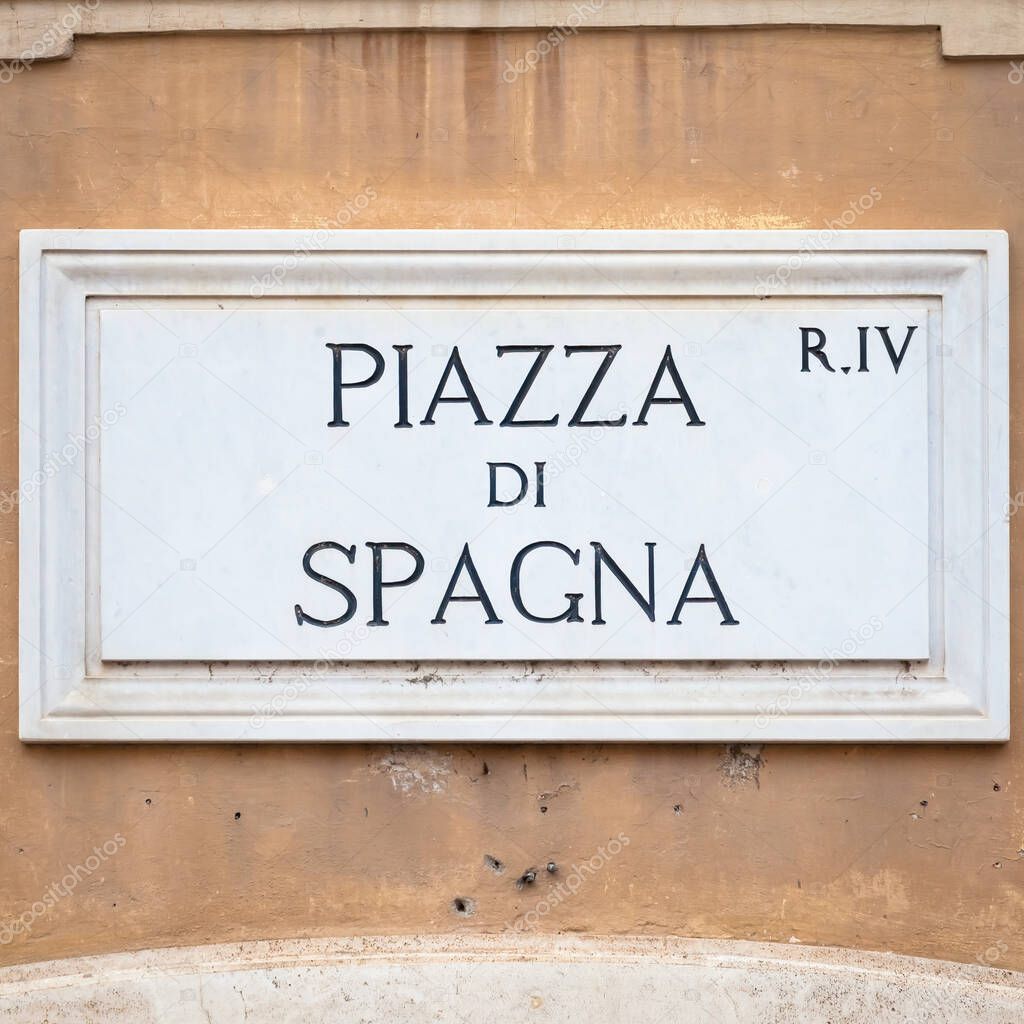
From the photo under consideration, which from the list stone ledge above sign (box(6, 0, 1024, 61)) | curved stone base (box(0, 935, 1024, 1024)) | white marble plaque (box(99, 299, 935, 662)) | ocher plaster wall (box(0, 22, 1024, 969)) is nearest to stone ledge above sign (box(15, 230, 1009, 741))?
white marble plaque (box(99, 299, 935, 662))

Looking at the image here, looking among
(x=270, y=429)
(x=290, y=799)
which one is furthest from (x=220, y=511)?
(x=290, y=799)

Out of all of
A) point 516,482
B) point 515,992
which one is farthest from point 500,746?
point 516,482

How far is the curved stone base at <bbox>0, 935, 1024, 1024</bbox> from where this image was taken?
342 centimetres

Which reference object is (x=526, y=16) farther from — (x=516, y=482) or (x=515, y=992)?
(x=515, y=992)

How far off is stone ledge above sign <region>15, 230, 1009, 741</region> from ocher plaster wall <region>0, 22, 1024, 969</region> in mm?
168

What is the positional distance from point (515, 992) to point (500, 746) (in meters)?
0.84

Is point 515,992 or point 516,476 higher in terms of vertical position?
point 516,476

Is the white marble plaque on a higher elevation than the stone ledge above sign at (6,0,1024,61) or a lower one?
lower

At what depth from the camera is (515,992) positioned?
11.3 feet

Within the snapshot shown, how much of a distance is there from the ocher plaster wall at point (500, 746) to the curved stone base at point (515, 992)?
0.13m

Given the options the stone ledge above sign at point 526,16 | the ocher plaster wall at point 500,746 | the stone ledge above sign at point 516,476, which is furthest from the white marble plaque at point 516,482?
the stone ledge above sign at point 526,16

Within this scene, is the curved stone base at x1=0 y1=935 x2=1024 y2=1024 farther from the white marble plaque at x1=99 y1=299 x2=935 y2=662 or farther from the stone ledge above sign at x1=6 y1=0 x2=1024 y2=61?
A: the stone ledge above sign at x1=6 y1=0 x2=1024 y2=61

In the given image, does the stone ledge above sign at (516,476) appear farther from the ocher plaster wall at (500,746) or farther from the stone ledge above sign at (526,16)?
the stone ledge above sign at (526,16)

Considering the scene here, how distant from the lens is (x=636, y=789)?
3588 millimetres
